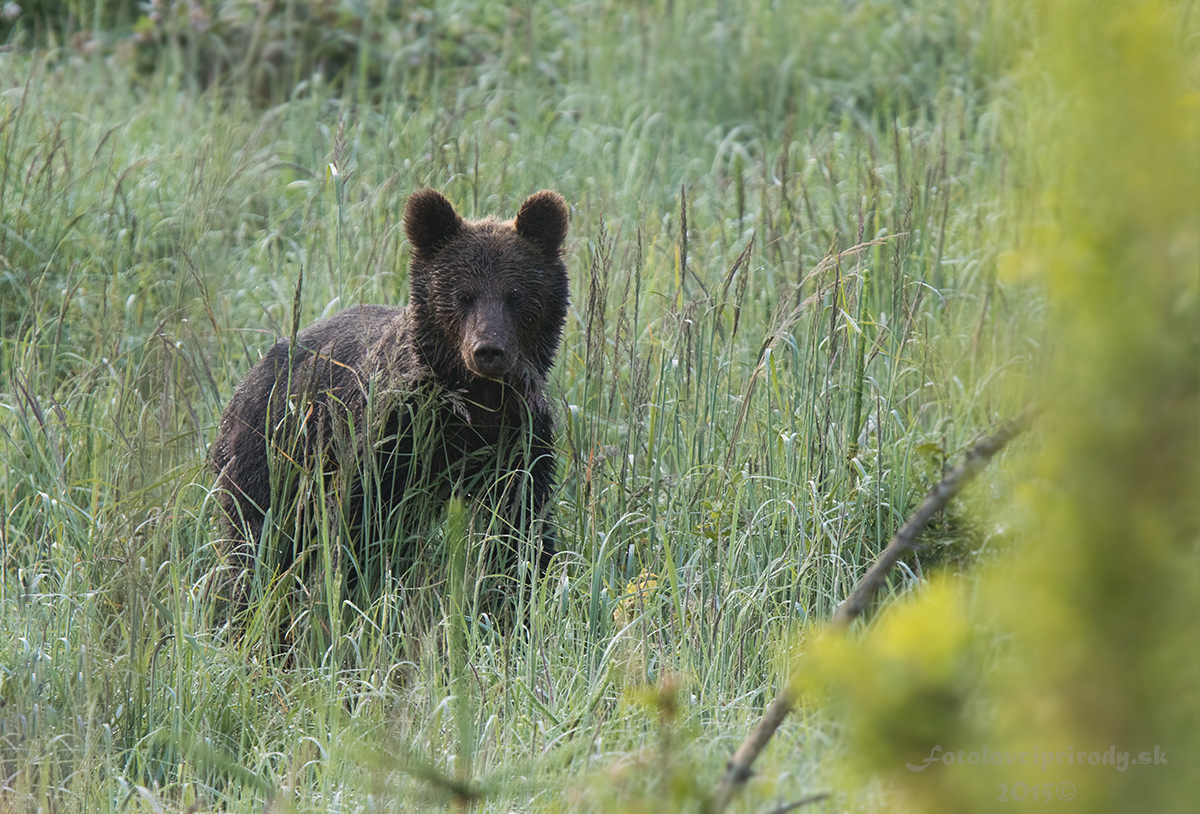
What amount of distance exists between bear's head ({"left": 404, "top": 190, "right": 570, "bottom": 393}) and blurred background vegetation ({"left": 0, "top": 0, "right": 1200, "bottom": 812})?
1.00 ft

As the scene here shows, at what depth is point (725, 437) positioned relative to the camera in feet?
13.6

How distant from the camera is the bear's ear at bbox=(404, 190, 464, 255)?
4406 mm

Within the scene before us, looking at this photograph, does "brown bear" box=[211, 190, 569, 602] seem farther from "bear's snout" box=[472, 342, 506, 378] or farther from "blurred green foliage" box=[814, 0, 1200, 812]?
"blurred green foliage" box=[814, 0, 1200, 812]

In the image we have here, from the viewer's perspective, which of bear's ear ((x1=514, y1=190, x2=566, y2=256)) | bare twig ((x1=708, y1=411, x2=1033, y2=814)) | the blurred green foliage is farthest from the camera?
bear's ear ((x1=514, y1=190, x2=566, y2=256))

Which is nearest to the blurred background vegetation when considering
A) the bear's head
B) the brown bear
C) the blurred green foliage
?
the blurred green foliage

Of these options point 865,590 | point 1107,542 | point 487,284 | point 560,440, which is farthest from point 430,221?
point 1107,542

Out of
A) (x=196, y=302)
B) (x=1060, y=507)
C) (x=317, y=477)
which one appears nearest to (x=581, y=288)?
(x=196, y=302)

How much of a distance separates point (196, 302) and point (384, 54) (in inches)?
158

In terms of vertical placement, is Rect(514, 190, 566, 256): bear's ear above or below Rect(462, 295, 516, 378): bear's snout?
above

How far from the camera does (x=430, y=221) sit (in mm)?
4496

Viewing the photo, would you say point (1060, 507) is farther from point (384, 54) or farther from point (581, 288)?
point (384, 54)

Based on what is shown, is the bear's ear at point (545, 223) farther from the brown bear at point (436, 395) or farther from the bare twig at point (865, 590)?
the bare twig at point (865, 590)

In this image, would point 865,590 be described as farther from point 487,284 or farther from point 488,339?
point 487,284

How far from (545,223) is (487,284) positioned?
428mm
